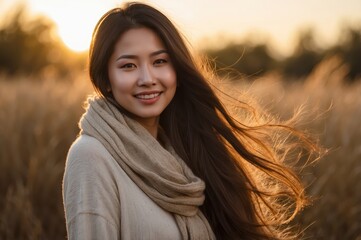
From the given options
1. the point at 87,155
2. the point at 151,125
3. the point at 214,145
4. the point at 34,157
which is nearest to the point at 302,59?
the point at 34,157

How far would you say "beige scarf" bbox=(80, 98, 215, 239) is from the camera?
223 centimetres

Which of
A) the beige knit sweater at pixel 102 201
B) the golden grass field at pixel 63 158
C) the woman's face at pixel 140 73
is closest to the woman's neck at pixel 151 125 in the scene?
the woman's face at pixel 140 73

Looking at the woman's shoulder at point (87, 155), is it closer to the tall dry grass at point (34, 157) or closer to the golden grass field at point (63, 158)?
the golden grass field at point (63, 158)

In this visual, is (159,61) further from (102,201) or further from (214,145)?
(102,201)

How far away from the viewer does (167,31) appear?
2441mm

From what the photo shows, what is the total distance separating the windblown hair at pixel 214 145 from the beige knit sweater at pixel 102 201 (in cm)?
40

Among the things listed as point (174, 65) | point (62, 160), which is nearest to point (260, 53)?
point (62, 160)

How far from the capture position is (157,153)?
2.37 metres

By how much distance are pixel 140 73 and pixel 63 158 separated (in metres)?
2.49

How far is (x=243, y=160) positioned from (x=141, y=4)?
38.3 inches

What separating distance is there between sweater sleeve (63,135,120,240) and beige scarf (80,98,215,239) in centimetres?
11

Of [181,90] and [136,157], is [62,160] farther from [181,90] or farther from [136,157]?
[136,157]

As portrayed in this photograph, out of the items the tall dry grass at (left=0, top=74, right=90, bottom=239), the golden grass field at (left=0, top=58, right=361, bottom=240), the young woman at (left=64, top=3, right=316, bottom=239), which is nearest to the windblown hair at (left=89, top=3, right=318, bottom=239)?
the young woman at (left=64, top=3, right=316, bottom=239)

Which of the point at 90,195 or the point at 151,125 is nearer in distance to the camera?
the point at 90,195
